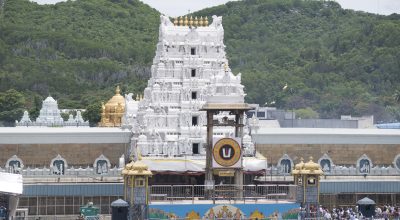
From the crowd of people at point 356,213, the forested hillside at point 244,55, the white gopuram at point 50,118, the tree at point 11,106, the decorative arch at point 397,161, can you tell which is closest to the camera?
the crowd of people at point 356,213

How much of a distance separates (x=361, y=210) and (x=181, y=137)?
484 inches

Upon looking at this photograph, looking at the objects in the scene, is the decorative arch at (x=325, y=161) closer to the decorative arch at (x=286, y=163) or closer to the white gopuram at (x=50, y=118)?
the decorative arch at (x=286, y=163)

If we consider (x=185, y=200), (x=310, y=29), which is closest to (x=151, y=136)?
(x=185, y=200)

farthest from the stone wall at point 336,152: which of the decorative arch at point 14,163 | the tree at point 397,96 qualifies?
the tree at point 397,96

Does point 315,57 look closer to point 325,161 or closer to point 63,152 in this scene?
point 325,161

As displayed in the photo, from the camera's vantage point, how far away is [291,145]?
74.6 metres

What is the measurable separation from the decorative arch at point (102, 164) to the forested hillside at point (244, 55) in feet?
184

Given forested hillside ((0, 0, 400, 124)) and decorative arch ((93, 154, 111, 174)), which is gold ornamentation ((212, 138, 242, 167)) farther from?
forested hillside ((0, 0, 400, 124))

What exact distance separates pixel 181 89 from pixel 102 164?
20.4 feet

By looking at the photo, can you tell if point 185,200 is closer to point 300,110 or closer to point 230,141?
point 230,141

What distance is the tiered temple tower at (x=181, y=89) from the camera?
223ft

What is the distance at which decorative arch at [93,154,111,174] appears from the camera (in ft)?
239

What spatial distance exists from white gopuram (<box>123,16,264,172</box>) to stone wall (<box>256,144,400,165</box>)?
5.38 m

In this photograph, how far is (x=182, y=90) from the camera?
7056 centimetres
